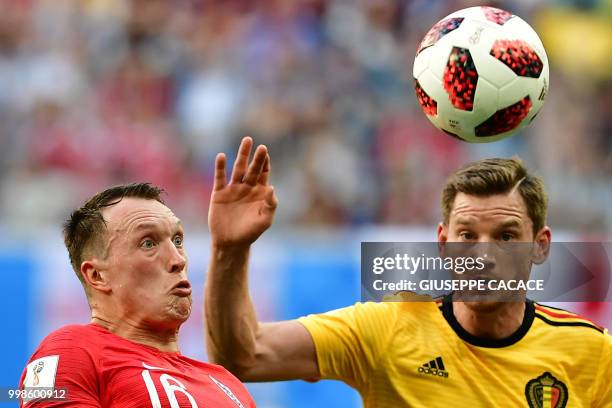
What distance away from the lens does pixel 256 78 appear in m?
11.7

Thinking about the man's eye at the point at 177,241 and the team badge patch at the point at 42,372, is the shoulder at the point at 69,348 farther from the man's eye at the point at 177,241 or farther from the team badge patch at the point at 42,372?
the man's eye at the point at 177,241

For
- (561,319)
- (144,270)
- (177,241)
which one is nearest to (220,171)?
(177,241)

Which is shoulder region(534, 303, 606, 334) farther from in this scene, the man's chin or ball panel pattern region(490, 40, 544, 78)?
the man's chin

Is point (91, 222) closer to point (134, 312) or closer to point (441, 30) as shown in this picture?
point (134, 312)

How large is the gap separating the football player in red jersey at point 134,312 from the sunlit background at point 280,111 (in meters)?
4.30

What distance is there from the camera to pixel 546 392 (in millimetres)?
Answer: 5039

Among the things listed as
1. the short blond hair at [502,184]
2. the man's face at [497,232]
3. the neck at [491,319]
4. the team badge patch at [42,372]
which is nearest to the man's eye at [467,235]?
the man's face at [497,232]

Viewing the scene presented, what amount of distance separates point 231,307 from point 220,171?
2.07 ft

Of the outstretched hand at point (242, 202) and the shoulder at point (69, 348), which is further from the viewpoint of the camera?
the outstretched hand at point (242, 202)

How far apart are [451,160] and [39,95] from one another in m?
4.18

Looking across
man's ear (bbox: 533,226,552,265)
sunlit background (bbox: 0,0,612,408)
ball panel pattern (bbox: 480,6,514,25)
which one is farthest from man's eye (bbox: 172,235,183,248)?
sunlit background (bbox: 0,0,612,408)

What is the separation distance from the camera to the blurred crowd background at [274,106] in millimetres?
10719

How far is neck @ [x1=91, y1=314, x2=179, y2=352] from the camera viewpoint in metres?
4.83

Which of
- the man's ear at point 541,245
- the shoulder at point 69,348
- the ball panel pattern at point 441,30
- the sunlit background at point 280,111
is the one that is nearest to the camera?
the shoulder at point 69,348
